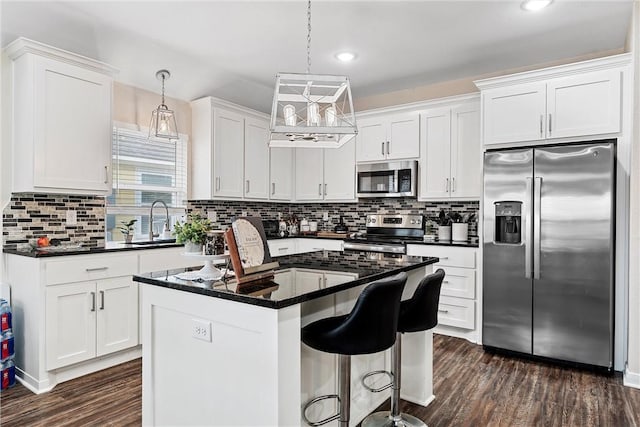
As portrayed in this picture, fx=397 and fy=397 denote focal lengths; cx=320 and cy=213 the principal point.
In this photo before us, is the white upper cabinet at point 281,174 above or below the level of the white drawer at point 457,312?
above

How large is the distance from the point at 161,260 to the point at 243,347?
213 centimetres

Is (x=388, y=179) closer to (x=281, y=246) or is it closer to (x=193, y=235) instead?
(x=281, y=246)

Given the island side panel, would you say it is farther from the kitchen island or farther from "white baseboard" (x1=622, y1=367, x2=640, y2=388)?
"white baseboard" (x1=622, y1=367, x2=640, y2=388)

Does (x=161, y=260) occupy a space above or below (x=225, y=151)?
below

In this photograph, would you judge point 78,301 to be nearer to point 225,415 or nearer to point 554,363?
point 225,415

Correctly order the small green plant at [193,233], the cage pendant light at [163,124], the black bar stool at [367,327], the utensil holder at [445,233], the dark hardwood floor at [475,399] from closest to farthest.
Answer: the black bar stool at [367,327] → the small green plant at [193,233] → the dark hardwood floor at [475,399] → the cage pendant light at [163,124] → the utensil holder at [445,233]

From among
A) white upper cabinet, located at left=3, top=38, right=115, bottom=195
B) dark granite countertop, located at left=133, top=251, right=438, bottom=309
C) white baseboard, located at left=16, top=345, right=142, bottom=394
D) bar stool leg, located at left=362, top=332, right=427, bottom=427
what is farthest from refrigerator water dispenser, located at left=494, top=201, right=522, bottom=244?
white upper cabinet, located at left=3, top=38, right=115, bottom=195

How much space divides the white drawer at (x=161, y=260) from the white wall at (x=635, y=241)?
3.32 metres

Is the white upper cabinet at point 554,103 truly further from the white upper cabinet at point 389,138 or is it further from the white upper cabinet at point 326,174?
the white upper cabinet at point 326,174

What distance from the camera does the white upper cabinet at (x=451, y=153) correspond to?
4109 millimetres

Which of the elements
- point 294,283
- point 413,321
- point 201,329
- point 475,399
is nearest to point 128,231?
point 201,329

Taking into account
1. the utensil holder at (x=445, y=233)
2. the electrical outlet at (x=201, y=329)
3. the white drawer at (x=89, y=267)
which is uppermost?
the utensil holder at (x=445, y=233)

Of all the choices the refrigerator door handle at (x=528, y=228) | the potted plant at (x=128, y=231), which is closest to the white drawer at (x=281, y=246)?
the potted plant at (x=128, y=231)

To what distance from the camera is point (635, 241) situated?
9.43 ft
